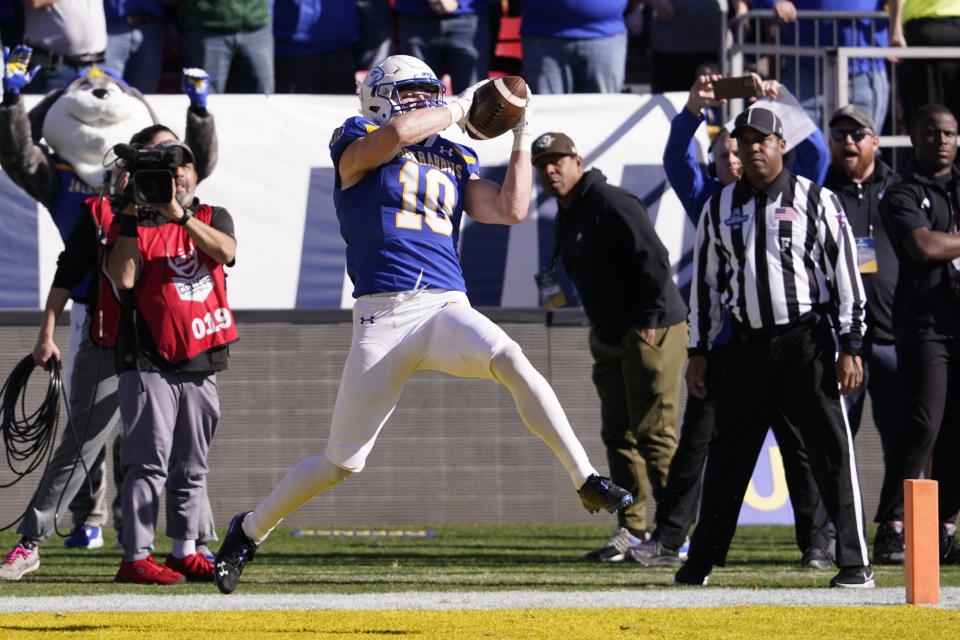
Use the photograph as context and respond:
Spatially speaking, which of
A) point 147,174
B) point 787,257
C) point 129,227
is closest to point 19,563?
point 129,227

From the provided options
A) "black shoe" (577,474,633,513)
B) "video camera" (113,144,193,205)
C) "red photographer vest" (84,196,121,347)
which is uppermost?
"video camera" (113,144,193,205)

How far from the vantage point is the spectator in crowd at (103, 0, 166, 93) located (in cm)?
1020

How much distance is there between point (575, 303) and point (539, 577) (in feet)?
10.6

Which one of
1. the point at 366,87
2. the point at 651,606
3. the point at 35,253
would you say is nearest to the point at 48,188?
the point at 35,253

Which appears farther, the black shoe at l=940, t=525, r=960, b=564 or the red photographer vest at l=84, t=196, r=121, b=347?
the black shoe at l=940, t=525, r=960, b=564

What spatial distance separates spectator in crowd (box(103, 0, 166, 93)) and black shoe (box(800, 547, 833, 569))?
206 inches

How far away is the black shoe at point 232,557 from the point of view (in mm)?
5785

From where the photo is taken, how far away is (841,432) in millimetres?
6535

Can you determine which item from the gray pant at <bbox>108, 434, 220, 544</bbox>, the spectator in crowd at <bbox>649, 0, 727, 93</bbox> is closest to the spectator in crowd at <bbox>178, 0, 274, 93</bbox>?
the gray pant at <bbox>108, 434, 220, 544</bbox>

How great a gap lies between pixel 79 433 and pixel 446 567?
1856 mm

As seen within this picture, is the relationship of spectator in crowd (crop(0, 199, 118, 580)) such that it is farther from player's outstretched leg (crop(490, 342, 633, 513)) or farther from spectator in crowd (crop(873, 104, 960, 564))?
spectator in crowd (crop(873, 104, 960, 564))

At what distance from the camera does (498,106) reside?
5582mm

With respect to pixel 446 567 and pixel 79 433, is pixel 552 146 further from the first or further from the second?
pixel 79 433

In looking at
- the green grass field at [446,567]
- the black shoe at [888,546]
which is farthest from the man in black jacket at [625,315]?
the black shoe at [888,546]
